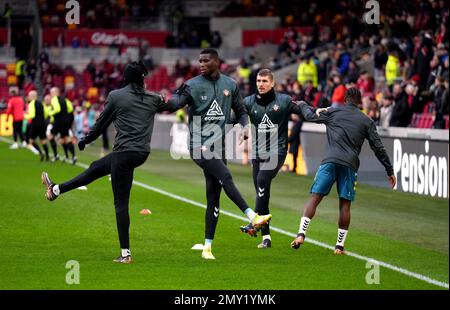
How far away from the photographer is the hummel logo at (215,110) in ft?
41.6

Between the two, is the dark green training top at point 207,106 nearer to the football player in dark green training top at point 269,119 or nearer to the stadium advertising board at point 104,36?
the football player in dark green training top at point 269,119

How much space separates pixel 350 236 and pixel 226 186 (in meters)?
4.82

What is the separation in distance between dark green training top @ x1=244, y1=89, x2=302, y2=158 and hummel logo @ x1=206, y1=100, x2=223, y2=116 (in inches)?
39.0

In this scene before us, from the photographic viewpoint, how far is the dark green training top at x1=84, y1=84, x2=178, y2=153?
1239 centimetres

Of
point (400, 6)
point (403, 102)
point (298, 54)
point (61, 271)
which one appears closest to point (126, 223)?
point (61, 271)

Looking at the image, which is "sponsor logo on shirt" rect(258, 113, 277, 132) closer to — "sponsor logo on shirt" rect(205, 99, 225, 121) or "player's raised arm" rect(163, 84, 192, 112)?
"sponsor logo on shirt" rect(205, 99, 225, 121)

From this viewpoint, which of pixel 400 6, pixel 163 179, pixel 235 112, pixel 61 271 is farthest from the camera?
A: pixel 400 6

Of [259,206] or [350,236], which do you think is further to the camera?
[350,236]

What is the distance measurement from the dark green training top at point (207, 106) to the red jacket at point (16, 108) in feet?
88.4

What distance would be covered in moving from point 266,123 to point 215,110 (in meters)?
1.16

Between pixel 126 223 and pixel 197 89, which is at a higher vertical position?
pixel 197 89

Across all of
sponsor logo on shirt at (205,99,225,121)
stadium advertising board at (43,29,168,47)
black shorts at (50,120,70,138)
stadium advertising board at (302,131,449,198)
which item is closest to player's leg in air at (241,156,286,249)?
sponsor logo on shirt at (205,99,225,121)

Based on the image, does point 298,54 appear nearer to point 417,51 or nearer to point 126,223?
point 417,51

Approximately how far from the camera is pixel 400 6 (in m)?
34.7
